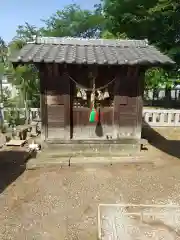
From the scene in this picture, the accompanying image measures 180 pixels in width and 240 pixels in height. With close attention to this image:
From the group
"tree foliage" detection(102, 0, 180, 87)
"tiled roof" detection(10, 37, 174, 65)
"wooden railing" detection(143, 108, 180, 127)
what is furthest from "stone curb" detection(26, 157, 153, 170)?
"tree foliage" detection(102, 0, 180, 87)

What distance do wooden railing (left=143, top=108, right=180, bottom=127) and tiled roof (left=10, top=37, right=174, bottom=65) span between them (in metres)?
5.13

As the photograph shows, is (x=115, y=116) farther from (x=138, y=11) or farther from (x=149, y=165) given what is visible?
(x=138, y=11)

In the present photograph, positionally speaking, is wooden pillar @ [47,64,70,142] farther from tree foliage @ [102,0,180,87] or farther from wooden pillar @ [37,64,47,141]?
tree foliage @ [102,0,180,87]

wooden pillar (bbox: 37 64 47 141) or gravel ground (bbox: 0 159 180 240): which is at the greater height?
wooden pillar (bbox: 37 64 47 141)

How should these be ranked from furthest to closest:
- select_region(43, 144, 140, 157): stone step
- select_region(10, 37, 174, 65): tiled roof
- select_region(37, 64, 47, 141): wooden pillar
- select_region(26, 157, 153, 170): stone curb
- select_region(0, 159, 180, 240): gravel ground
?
select_region(43, 144, 140, 157): stone step, select_region(37, 64, 47, 141): wooden pillar, select_region(26, 157, 153, 170): stone curb, select_region(10, 37, 174, 65): tiled roof, select_region(0, 159, 180, 240): gravel ground

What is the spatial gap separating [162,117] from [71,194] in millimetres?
9366

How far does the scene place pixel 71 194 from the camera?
19.4ft

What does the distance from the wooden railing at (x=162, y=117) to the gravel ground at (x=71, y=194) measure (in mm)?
5545

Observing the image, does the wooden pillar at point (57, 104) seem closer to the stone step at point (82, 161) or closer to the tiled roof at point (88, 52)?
the tiled roof at point (88, 52)

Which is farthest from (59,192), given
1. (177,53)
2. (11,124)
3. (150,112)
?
(177,53)

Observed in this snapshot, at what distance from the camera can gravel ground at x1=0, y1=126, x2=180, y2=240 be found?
4559 mm

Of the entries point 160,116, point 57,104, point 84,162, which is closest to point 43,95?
point 57,104

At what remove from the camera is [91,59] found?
7.39 meters

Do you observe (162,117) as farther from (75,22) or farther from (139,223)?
(75,22)
